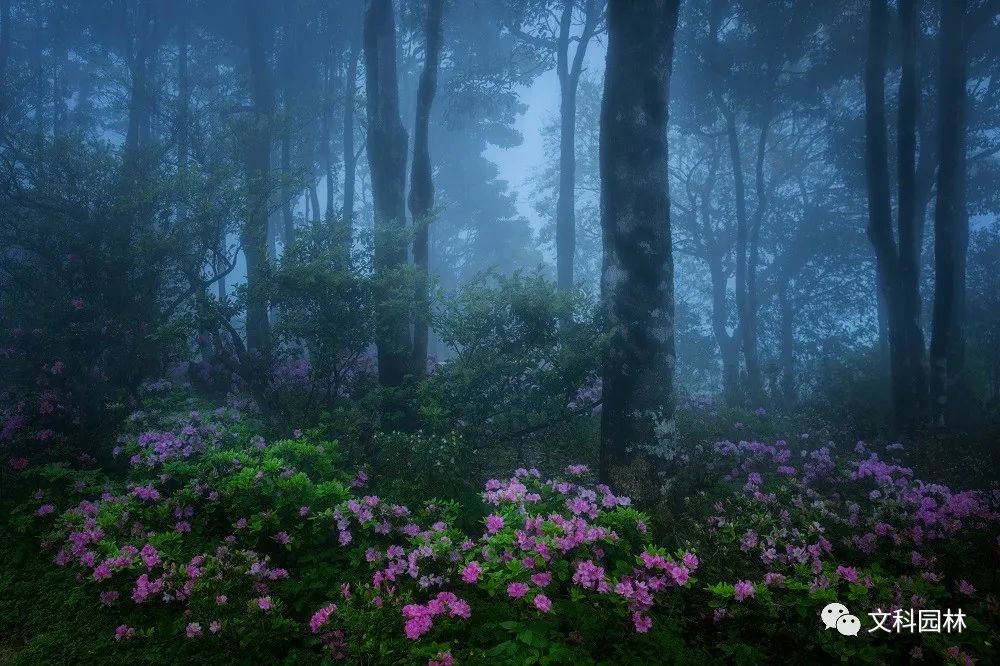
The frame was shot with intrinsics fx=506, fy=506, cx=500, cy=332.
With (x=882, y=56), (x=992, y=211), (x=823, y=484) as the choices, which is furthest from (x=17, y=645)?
(x=992, y=211)

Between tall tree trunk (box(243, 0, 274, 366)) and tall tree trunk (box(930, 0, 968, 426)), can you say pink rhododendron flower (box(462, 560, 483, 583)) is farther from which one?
tall tree trunk (box(930, 0, 968, 426))

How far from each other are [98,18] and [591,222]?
23.9 meters

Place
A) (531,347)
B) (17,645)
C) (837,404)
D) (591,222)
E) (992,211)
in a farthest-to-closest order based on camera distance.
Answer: (591,222) < (992,211) < (837,404) < (531,347) < (17,645)

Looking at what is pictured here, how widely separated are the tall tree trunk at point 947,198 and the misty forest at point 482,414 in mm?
62

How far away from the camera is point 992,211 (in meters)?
18.9

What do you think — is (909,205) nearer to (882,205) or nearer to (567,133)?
(882,205)

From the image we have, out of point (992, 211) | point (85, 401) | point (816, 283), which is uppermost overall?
point (992, 211)

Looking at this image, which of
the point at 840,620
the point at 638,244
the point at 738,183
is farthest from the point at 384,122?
the point at 738,183

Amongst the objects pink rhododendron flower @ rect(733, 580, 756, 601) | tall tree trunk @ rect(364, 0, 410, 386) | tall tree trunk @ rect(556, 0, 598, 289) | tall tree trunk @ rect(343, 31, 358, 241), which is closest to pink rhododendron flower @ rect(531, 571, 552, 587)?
pink rhododendron flower @ rect(733, 580, 756, 601)

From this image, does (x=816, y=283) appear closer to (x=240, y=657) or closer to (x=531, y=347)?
(x=531, y=347)

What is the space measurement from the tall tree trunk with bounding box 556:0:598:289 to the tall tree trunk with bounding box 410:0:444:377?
23.7 ft

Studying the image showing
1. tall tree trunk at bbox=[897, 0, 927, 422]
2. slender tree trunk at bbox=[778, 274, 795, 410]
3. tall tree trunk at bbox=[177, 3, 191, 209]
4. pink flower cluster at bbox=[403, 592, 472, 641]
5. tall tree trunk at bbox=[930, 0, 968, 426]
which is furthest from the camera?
slender tree trunk at bbox=[778, 274, 795, 410]

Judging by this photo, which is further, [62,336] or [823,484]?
[62,336]

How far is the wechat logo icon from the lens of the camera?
257 centimetres
